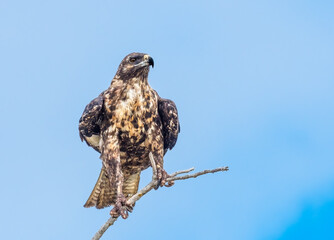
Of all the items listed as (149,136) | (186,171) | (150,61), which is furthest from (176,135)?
(186,171)

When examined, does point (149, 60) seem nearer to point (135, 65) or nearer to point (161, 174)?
point (135, 65)

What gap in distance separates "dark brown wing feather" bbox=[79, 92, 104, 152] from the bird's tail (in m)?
0.94

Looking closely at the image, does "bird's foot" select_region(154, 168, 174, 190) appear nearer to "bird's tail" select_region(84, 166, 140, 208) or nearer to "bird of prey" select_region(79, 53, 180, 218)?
"bird of prey" select_region(79, 53, 180, 218)

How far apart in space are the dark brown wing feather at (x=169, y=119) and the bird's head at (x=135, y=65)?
2.49ft

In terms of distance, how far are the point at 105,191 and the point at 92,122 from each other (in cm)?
189

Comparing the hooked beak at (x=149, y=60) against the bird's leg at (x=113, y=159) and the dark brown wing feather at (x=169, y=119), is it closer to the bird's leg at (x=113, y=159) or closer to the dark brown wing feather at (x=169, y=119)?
the dark brown wing feather at (x=169, y=119)

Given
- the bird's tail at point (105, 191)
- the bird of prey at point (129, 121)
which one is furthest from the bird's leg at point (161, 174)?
the bird's tail at point (105, 191)

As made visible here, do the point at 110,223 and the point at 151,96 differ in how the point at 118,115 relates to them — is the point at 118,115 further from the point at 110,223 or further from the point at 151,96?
the point at 110,223

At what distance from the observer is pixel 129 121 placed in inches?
484

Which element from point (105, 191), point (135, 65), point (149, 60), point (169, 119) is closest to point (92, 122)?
point (135, 65)

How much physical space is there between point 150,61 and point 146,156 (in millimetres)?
1931

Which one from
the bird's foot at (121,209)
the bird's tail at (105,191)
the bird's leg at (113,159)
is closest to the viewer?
the bird's foot at (121,209)

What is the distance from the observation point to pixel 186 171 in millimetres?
9977

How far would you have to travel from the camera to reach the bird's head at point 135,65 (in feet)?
40.5
